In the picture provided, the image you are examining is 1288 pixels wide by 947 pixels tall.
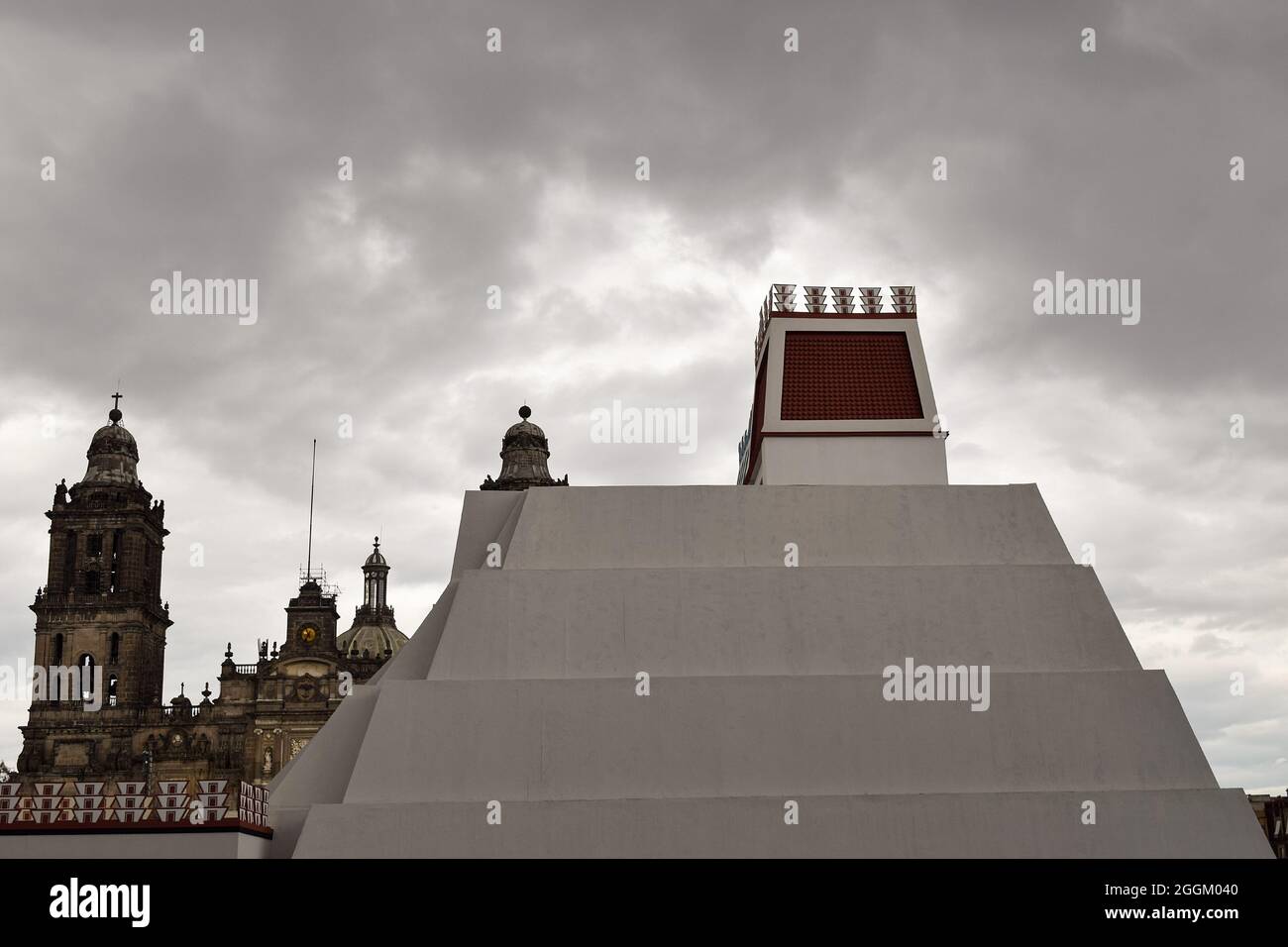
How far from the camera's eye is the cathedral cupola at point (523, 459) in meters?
82.1

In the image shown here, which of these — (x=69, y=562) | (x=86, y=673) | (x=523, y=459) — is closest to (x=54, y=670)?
(x=86, y=673)

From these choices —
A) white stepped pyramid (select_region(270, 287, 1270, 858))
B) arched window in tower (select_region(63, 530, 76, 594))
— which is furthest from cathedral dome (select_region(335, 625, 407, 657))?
white stepped pyramid (select_region(270, 287, 1270, 858))

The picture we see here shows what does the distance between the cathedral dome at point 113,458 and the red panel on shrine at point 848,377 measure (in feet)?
187

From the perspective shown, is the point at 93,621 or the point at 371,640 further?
the point at 371,640

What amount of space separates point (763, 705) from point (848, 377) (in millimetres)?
9953

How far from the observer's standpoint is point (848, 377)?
109 ft

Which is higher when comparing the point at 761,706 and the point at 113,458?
the point at 113,458

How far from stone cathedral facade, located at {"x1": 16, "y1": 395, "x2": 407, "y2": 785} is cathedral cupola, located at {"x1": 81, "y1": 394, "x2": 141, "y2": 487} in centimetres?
9

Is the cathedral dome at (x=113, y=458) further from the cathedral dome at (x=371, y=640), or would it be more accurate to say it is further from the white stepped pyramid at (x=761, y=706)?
the white stepped pyramid at (x=761, y=706)

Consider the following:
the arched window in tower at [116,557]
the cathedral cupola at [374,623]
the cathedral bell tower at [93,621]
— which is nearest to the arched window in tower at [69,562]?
the cathedral bell tower at [93,621]

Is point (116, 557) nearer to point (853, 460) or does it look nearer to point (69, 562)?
point (69, 562)
